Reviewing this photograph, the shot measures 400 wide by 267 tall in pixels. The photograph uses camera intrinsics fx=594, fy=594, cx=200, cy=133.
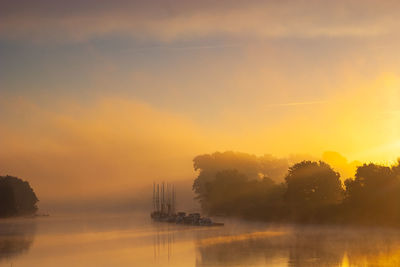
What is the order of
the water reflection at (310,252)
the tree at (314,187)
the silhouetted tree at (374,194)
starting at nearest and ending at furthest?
the water reflection at (310,252), the silhouetted tree at (374,194), the tree at (314,187)

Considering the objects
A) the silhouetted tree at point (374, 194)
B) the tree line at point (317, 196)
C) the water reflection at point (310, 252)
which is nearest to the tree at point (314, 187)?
the tree line at point (317, 196)

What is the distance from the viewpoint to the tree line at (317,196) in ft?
286

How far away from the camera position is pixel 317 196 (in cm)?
10750

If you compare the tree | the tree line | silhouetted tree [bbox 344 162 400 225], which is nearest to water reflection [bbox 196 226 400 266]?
silhouetted tree [bbox 344 162 400 225]

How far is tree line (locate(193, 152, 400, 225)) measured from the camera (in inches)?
3433

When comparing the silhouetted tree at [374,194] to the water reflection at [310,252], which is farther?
the silhouetted tree at [374,194]

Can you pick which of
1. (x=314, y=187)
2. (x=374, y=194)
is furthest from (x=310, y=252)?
(x=314, y=187)

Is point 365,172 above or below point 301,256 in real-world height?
above

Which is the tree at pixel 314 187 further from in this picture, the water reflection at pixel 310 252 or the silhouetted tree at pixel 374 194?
the water reflection at pixel 310 252

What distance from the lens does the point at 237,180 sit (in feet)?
516

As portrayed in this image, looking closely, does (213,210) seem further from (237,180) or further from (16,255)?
(16,255)

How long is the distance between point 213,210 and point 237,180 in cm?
1511

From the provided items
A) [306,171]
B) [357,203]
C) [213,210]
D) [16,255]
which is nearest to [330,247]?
[16,255]

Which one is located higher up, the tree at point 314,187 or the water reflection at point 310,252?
the tree at point 314,187
